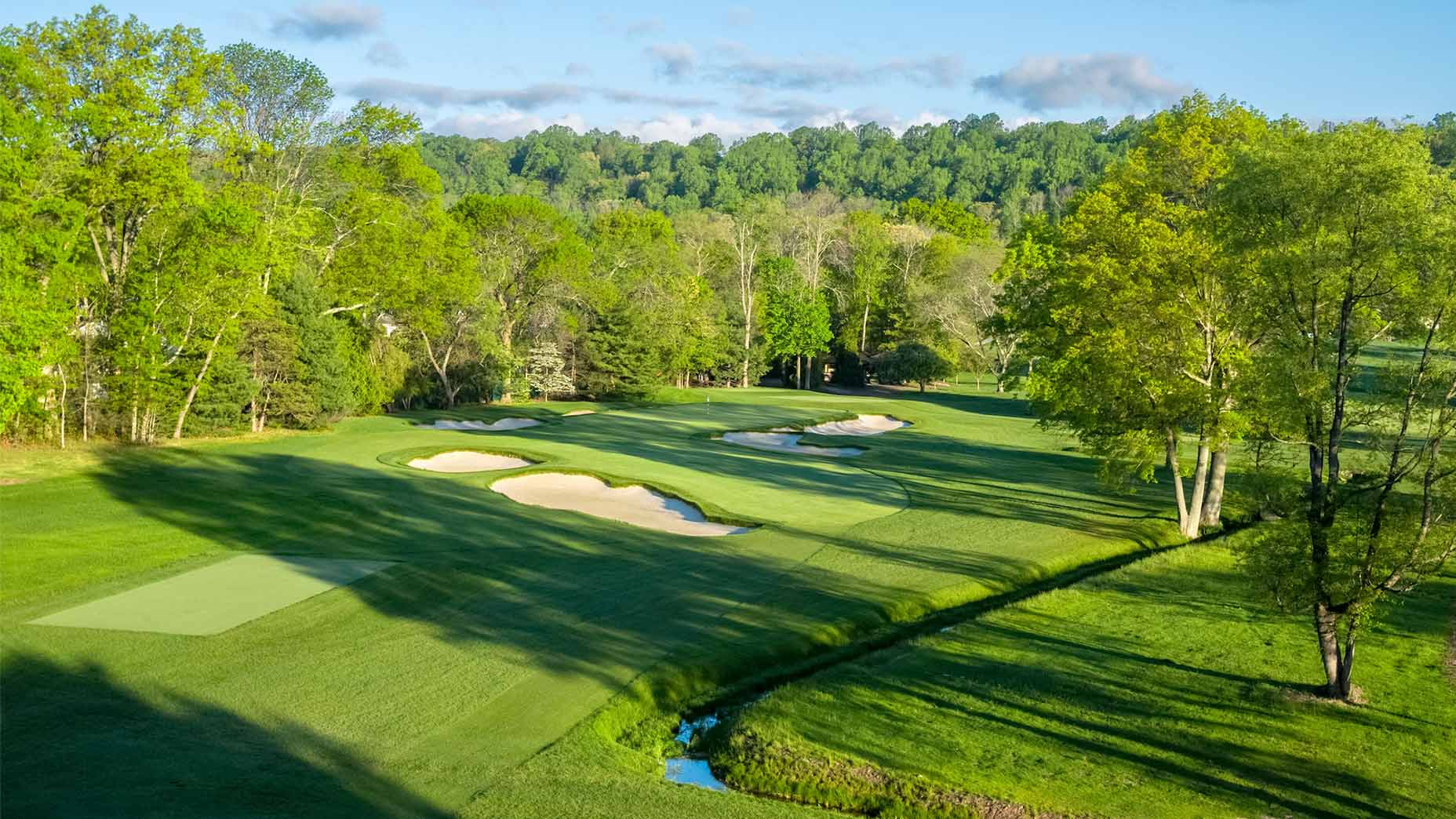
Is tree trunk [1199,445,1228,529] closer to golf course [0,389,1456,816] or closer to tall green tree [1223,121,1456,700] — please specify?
golf course [0,389,1456,816]

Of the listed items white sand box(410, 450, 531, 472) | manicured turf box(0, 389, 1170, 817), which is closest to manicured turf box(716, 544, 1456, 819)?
manicured turf box(0, 389, 1170, 817)

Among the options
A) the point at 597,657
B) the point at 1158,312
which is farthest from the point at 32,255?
the point at 1158,312

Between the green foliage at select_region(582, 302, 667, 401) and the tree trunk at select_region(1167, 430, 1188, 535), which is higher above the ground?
the green foliage at select_region(582, 302, 667, 401)

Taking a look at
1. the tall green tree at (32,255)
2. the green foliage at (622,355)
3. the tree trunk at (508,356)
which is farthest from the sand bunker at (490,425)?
the tall green tree at (32,255)

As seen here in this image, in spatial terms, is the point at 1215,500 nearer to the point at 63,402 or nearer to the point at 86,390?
the point at 63,402

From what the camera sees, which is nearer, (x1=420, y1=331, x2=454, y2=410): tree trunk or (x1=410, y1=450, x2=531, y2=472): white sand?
(x1=410, y1=450, x2=531, y2=472): white sand

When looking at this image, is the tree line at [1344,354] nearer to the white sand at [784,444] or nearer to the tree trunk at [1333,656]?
the tree trunk at [1333,656]

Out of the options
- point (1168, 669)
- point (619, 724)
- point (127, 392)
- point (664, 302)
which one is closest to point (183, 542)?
point (619, 724)
